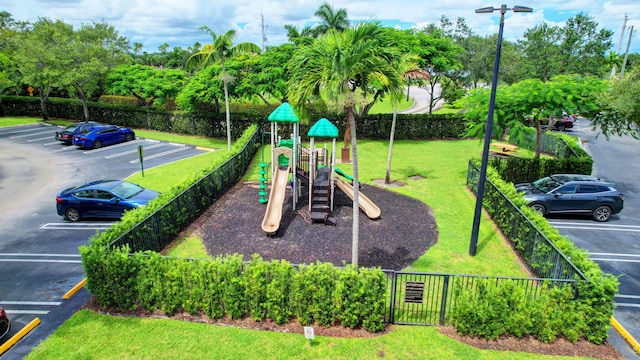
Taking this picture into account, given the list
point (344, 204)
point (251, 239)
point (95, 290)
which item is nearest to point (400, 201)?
point (344, 204)

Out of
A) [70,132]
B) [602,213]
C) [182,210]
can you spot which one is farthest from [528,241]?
[70,132]

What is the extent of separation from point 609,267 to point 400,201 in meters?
7.30

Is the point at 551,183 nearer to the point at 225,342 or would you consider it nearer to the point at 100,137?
the point at 225,342

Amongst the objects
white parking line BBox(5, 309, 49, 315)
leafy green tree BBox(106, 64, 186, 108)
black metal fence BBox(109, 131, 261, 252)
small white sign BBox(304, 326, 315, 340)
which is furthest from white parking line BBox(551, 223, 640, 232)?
leafy green tree BBox(106, 64, 186, 108)

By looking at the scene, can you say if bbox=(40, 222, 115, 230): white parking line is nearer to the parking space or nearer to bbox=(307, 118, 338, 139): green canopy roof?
bbox=(307, 118, 338, 139): green canopy roof

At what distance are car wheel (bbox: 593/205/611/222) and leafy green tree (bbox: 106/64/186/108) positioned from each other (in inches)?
1115

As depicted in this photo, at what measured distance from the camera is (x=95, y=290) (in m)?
9.10

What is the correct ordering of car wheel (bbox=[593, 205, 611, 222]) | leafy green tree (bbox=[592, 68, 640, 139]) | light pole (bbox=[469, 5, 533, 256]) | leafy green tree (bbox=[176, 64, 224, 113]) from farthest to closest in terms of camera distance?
leafy green tree (bbox=[176, 64, 224, 113])
car wheel (bbox=[593, 205, 611, 222])
leafy green tree (bbox=[592, 68, 640, 139])
light pole (bbox=[469, 5, 533, 256])

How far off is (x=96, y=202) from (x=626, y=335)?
1593 centimetres

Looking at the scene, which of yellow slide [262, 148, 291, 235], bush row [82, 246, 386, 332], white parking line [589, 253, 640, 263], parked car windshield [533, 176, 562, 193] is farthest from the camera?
parked car windshield [533, 176, 562, 193]

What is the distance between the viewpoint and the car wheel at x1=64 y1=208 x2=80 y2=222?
47.8 feet

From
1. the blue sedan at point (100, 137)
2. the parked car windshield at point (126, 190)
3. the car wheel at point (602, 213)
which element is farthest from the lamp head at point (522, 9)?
the blue sedan at point (100, 137)

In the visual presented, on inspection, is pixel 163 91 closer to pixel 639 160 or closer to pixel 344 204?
pixel 344 204

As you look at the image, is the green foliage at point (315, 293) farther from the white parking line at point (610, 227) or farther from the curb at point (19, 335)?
the white parking line at point (610, 227)
